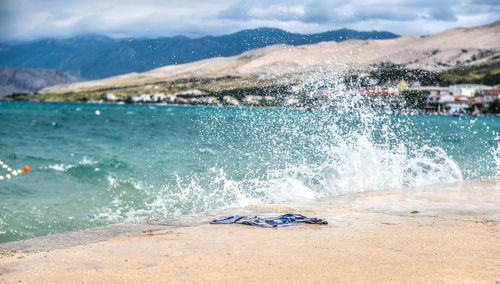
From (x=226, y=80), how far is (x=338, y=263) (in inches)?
4288

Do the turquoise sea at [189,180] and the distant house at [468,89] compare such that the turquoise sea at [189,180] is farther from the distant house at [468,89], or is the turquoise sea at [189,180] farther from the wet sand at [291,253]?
the distant house at [468,89]

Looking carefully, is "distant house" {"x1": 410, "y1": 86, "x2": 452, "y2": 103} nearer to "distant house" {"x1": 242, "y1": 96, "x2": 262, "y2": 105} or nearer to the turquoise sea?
"distant house" {"x1": 242, "y1": 96, "x2": 262, "y2": 105}

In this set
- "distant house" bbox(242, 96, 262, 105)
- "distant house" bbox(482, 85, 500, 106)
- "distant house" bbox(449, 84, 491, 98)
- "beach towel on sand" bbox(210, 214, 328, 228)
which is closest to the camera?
"beach towel on sand" bbox(210, 214, 328, 228)

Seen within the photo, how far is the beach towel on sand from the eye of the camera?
8372 mm

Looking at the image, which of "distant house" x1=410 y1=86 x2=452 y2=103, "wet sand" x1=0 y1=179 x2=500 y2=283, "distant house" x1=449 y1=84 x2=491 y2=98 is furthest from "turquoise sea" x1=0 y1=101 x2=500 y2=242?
"distant house" x1=449 y1=84 x2=491 y2=98

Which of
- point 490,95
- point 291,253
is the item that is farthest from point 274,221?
point 490,95

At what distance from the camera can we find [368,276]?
5.43 metres

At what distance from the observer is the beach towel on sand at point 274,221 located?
330 inches

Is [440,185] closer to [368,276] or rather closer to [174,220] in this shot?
[174,220]

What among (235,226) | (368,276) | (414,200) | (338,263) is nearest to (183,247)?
(235,226)

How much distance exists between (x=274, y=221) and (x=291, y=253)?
2076 millimetres

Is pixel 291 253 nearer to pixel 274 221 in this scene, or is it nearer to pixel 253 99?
pixel 274 221

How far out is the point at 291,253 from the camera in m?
6.44

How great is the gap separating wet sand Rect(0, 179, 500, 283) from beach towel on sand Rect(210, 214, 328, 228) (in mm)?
243
